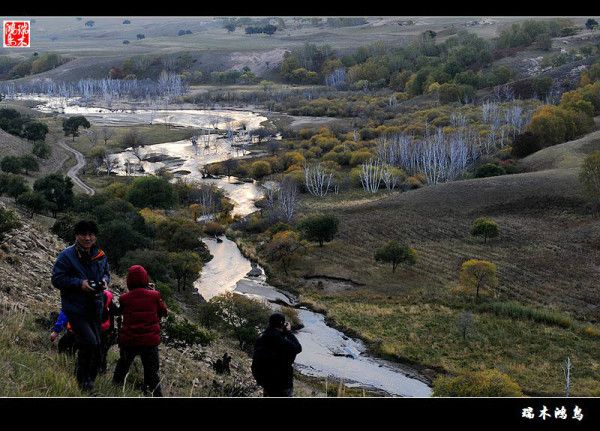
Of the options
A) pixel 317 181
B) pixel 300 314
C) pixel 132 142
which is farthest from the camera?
pixel 132 142

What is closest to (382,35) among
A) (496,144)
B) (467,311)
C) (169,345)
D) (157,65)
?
(157,65)

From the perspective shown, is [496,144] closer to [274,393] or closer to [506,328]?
[506,328]

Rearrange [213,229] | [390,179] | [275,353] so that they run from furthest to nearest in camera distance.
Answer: [390,179], [213,229], [275,353]

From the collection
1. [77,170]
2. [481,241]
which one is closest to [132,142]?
[77,170]

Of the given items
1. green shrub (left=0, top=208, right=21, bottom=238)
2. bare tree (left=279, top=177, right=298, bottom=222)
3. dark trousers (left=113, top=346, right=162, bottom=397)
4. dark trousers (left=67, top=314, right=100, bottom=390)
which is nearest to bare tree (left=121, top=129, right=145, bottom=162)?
bare tree (left=279, top=177, right=298, bottom=222)

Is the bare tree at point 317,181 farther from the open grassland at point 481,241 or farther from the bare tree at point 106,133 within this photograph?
the bare tree at point 106,133

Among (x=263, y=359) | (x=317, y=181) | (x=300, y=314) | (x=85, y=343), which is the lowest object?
(x=300, y=314)

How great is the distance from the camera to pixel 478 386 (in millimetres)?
14836

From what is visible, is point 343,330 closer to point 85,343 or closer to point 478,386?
point 478,386

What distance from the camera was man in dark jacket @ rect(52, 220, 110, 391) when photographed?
4.88 meters

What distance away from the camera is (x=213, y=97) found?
85625mm

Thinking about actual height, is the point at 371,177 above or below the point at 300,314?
above

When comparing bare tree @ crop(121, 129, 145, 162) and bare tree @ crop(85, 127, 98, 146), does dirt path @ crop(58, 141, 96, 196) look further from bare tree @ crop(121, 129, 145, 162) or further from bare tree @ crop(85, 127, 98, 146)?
bare tree @ crop(121, 129, 145, 162)

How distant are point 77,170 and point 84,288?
42.5m
